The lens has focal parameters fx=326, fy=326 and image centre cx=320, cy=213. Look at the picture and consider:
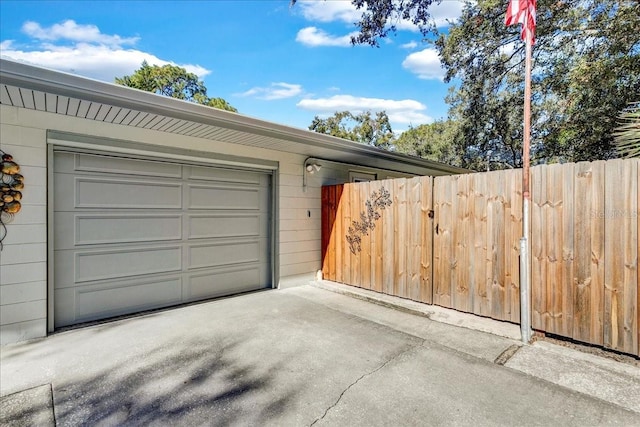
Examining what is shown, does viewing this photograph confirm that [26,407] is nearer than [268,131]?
Yes

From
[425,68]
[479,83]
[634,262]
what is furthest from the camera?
[425,68]

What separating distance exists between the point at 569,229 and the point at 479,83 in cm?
680

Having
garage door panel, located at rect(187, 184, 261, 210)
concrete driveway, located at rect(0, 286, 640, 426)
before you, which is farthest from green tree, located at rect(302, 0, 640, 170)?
concrete driveway, located at rect(0, 286, 640, 426)

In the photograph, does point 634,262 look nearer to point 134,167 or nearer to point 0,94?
point 134,167

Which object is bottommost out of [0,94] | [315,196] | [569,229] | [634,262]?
[634,262]

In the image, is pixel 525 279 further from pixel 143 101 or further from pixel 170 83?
pixel 170 83

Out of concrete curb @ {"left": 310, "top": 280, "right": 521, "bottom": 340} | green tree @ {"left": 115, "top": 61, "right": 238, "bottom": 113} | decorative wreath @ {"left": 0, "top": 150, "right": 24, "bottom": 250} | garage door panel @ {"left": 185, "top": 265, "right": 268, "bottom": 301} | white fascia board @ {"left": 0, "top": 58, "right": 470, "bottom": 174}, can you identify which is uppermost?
green tree @ {"left": 115, "top": 61, "right": 238, "bottom": 113}

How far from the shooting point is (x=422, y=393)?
2422 millimetres

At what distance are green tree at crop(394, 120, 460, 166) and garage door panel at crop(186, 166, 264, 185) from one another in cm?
882

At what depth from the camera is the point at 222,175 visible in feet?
16.7

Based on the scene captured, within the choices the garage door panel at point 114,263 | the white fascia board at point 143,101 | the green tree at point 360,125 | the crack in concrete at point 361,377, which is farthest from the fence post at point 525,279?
the green tree at point 360,125

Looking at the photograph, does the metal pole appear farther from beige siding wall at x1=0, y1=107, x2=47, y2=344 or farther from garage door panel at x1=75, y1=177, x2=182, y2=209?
beige siding wall at x1=0, y1=107, x2=47, y2=344

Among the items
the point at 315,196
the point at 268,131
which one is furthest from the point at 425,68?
the point at 268,131

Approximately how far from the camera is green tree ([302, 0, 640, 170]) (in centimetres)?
573
